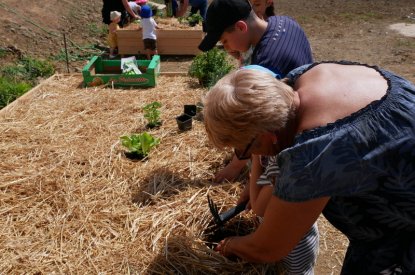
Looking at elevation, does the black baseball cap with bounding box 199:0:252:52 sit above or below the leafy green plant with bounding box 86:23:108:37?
above

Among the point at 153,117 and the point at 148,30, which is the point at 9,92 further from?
the point at 148,30

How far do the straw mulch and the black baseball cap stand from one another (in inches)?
47.6

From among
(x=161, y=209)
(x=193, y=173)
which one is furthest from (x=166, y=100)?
(x=161, y=209)

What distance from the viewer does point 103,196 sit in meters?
3.22

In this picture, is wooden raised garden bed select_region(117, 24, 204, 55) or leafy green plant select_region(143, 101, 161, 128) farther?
wooden raised garden bed select_region(117, 24, 204, 55)

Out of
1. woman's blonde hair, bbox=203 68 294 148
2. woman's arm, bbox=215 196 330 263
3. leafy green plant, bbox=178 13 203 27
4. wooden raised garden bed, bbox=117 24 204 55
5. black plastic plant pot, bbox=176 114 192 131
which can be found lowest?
wooden raised garden bed, bbox=117 24 204 55

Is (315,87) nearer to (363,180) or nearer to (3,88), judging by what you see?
(363,180)

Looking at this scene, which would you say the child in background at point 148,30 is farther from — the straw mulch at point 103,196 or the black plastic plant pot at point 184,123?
the black plastic plant pot at point 184,123

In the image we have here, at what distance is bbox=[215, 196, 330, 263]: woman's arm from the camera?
4.76 ft

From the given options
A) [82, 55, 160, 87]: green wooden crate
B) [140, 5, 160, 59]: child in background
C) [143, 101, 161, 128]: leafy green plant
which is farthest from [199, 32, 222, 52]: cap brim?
[140, 5, 160, 59]: child in background

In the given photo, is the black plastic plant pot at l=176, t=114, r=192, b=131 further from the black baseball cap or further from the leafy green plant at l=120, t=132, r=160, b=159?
the black baseball cap

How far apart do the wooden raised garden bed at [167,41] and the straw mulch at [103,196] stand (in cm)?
364

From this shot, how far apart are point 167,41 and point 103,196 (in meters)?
5.68

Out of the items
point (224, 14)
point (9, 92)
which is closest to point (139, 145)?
point (224, 14)
